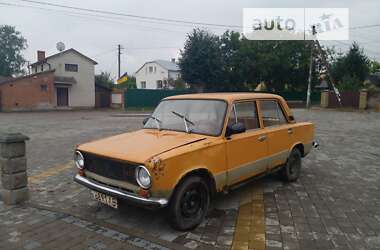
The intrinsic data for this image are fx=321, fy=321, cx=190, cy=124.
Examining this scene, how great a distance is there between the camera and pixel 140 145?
4.19 metres

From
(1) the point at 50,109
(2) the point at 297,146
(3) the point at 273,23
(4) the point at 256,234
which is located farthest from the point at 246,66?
(4) the point at 256,234

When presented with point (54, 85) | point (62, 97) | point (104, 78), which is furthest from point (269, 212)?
point (104, 78)

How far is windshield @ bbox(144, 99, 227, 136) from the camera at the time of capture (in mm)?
4605

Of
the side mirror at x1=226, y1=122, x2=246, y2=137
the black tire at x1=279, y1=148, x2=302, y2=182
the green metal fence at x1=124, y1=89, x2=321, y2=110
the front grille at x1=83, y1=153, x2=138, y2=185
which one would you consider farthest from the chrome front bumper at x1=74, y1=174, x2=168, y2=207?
the green metal fence at x1=124, y1=89, x2=321, y2=110

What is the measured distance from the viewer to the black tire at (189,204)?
389 centimetres

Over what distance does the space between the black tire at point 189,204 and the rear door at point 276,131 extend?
5.74 ft

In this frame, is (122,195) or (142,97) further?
(142,97)

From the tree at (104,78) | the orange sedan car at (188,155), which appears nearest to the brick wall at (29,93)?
the tree at (104,78)

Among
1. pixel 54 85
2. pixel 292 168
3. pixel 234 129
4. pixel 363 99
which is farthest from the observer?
pixel 54 85

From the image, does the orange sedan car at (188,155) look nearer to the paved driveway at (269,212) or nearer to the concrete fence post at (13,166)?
the paved driveway at (269,212)

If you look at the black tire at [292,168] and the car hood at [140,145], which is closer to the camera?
the car hood at [140,145]

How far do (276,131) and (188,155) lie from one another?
2.33m

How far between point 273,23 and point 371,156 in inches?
1278

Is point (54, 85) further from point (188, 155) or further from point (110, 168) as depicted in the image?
point (188, 155)
